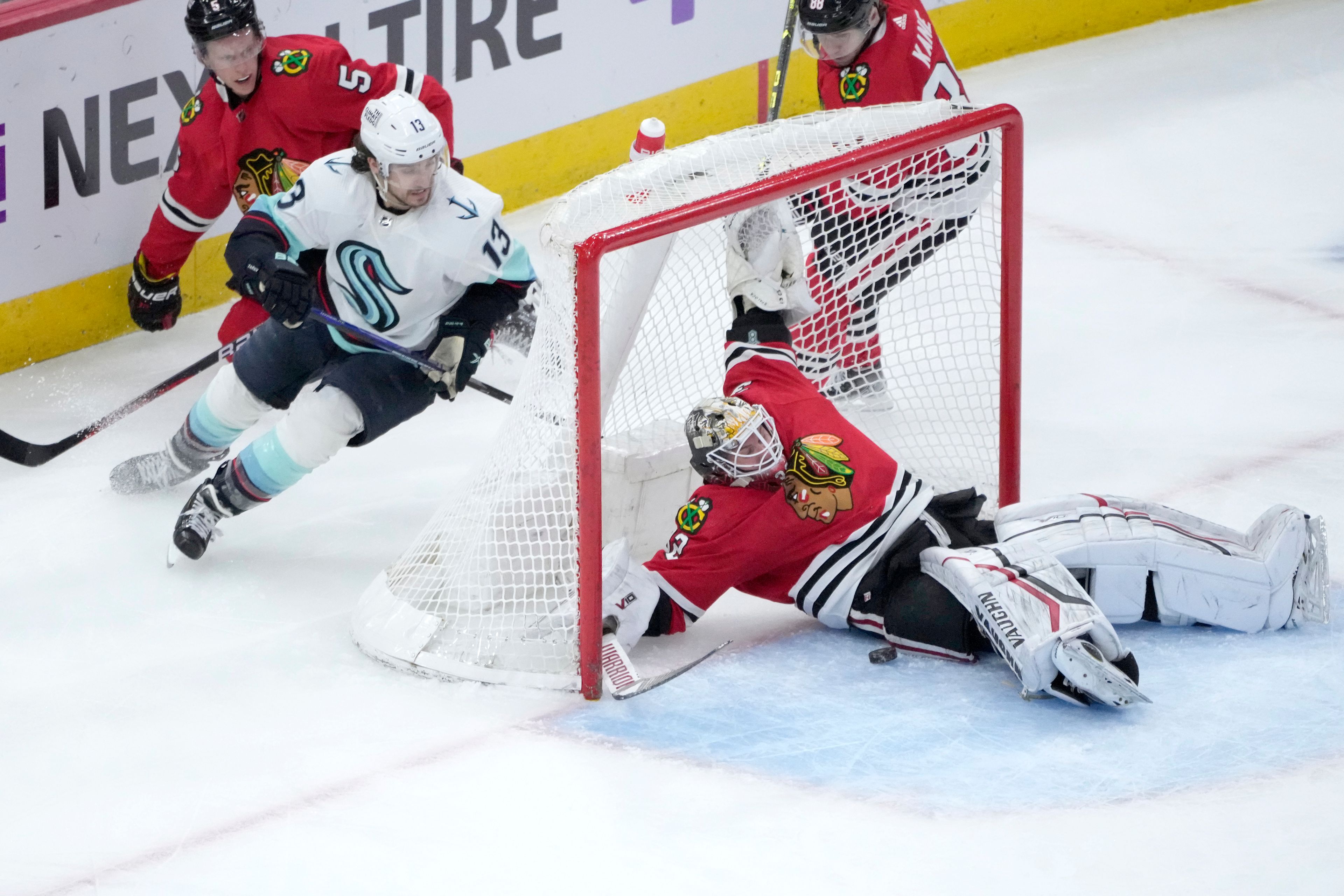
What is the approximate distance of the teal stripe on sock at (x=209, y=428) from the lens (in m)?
3.45

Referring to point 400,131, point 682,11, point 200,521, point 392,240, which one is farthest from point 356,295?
point 682,11

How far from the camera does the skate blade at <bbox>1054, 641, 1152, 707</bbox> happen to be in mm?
2648

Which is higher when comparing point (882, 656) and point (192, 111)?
point (192, 111)

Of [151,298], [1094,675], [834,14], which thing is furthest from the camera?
[151,298]

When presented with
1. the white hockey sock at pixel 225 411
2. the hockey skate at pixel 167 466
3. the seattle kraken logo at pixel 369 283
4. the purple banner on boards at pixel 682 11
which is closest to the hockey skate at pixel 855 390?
the seattle kraken logo at pixel 369 283

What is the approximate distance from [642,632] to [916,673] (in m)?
0.48

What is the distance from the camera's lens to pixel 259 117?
3.89 meters

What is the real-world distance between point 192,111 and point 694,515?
1806 millimetres

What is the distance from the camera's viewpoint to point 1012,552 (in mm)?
2896

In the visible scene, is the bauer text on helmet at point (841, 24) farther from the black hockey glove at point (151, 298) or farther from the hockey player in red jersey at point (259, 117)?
the black hockey glove at point (151, 298)

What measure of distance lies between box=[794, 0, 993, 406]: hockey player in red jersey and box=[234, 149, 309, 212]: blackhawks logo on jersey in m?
1.24

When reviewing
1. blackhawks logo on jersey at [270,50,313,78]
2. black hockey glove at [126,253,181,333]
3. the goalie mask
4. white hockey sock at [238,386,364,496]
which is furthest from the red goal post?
black hockey glove at [126,253,181,333]

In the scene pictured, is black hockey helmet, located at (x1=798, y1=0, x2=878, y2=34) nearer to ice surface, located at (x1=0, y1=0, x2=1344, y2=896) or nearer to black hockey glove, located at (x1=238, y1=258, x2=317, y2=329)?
ice surface, located at (x1=0, y1=0, x2=1344, y2=896)

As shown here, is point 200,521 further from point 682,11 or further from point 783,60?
point 682,11
